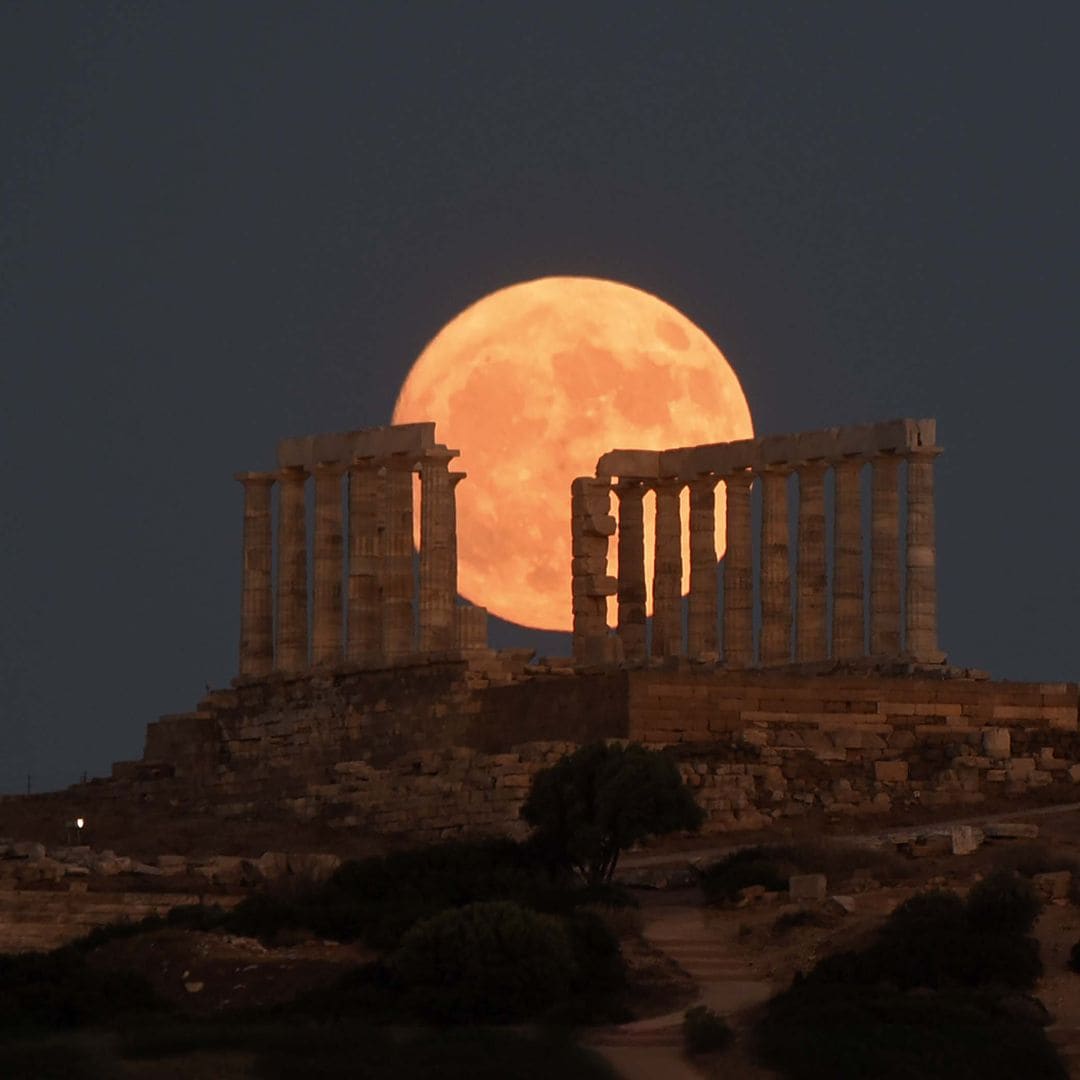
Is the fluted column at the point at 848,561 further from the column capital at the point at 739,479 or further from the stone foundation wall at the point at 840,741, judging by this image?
the stone foundation wall at the point at 840,741

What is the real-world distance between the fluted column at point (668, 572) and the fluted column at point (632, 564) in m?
0.34

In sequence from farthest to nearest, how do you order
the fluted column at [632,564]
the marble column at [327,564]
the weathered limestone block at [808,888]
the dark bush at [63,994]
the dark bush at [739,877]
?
the fluted column at [632,564] < the marble column at [327,564] < the dark bush at [739,877] < the weathered limestone block at [808,888] < the dark bush at [63,994]

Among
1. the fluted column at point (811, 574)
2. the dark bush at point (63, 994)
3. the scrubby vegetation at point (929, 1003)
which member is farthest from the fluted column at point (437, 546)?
the dark bush at point (63, 994)

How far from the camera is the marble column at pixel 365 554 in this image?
282 ft

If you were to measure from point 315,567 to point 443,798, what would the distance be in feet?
55.1

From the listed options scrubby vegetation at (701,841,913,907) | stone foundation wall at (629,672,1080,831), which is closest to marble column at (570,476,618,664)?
stone foundation wall at (629,672,1080,831)

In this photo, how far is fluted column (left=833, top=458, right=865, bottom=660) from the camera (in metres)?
88.0

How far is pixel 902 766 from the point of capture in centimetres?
7356

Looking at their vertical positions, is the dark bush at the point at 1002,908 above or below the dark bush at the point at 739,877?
below

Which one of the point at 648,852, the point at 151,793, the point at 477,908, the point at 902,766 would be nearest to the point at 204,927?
the point at 477,908

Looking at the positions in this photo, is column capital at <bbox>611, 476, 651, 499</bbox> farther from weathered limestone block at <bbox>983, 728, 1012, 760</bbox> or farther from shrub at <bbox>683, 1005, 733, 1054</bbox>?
shrub at <bbox>683, 1005, 733, 1054</bbox>

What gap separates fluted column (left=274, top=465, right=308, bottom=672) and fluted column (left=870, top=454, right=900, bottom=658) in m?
11.5

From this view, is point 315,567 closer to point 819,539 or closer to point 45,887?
point 819,539

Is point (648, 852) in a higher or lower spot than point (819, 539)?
lower
